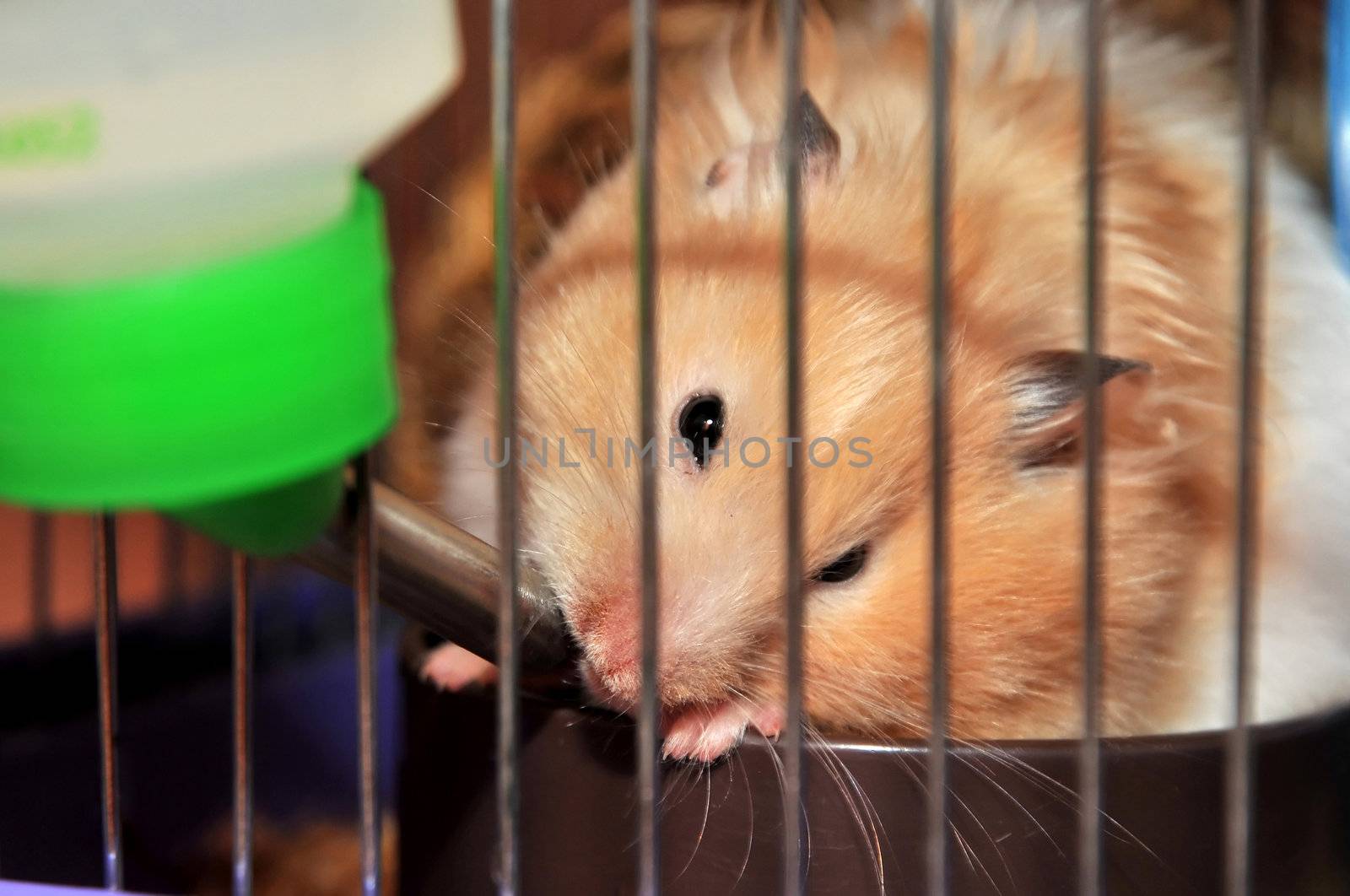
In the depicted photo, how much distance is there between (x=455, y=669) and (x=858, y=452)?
0.44 metres

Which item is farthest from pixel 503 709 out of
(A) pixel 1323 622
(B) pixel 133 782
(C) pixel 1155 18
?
(C) pixel 1155 18

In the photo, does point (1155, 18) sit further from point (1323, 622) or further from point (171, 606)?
point (171, 606)

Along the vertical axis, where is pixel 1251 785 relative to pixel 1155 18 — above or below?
below

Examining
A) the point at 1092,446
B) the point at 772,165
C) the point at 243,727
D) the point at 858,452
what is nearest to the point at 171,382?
the point at 243,727

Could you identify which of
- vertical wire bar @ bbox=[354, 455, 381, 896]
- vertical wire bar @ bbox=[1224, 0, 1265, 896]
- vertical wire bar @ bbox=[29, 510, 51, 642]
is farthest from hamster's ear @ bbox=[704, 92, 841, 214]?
vertical wire bar @ bbox=[29, 510, 51, 642]

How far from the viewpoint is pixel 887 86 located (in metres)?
1.49

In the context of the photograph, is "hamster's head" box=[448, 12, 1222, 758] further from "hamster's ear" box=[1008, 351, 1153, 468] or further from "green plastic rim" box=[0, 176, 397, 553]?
"green plastic rim" box=[0, 176, 397, 553]

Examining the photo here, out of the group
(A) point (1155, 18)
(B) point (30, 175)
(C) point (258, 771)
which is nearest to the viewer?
(B) point (30, 175)

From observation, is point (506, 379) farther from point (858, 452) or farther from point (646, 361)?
point (858, 452)

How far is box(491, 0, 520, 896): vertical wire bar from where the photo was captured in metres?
0.78

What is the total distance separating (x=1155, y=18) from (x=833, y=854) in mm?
1222

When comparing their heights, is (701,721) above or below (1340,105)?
below

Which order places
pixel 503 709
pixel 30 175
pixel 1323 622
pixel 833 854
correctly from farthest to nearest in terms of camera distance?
1. pixel 1323 622
2. pixel 833 854
3. pixel 503 709
4. pixel 30 175

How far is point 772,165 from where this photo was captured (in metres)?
1.32
